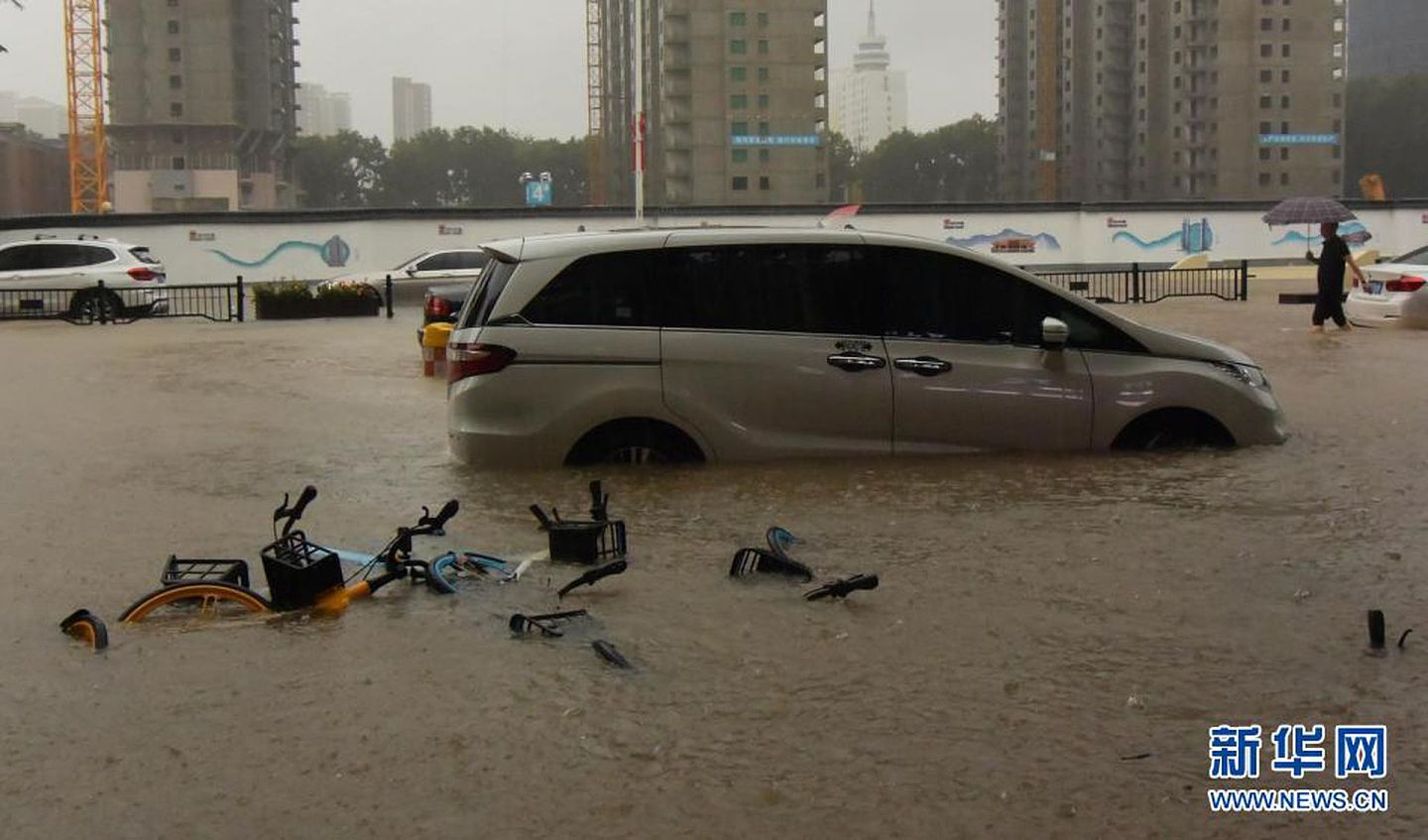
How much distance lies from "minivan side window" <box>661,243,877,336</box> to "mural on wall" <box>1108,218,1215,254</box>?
38.8m

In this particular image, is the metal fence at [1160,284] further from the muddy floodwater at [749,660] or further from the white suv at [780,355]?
the muddy floodwater at [749,660]

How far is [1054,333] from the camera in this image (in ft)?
32.0

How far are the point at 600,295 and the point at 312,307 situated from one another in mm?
22768

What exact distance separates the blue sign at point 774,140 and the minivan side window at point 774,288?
101 m

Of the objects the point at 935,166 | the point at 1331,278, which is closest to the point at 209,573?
the point at 1331,278

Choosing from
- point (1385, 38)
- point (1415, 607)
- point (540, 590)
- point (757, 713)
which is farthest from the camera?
point (1385, 38)

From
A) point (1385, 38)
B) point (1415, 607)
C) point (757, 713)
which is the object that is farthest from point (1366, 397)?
point (1385, 38)

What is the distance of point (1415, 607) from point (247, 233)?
39.6 m

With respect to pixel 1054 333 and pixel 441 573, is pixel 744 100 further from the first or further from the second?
pixel 441 573

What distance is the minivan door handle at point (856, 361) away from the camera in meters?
9.72

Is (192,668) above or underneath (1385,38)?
underneath

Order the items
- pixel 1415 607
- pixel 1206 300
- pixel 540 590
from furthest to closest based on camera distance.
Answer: pixel 1206 300
pixel 540 590
pixel 1415 607

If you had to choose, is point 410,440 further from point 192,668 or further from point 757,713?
point 757,713

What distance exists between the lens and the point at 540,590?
22.9 feet
